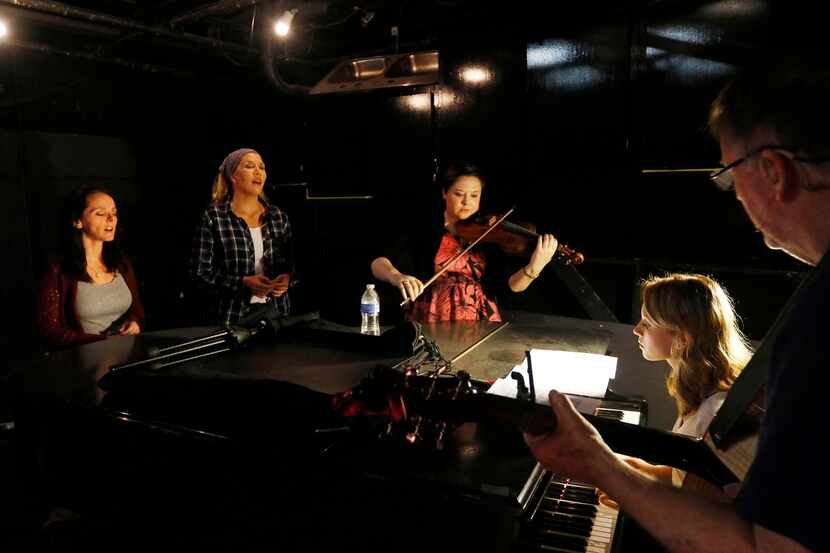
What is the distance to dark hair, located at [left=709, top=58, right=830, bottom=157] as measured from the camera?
80cm

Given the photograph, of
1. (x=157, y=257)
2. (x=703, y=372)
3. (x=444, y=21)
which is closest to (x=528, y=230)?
(x=703, y=372)

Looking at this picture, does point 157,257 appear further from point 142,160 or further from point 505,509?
point 505,509

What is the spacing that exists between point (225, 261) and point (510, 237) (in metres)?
1.65

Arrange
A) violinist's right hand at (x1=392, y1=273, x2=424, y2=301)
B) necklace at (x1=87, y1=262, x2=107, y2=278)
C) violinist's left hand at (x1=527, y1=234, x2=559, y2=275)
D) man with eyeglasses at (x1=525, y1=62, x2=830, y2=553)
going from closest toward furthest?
man with eyeglasses at (x1=525, y1=62, x2=830, y2=553)
violinist's right hand at (x1=392, y1=273, x2=424, y2=301)
necklace at (x1=87, y1=262, x2=107, y2=278)
violinist's left hand at (x1=527, y1=234, x2=559, y2=275)

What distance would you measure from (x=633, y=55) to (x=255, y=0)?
7.74 feet

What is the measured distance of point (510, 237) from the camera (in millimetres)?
3291

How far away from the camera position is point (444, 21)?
4531 millimetres

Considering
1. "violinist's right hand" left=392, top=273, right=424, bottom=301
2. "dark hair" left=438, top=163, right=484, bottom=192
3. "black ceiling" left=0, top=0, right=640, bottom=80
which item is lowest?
"violinist's right hand" left=392, top=273, right=424, bottom=301

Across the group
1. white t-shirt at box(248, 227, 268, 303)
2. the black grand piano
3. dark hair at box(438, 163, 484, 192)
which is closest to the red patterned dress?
dark hair at box(438, 163, 484, 192)

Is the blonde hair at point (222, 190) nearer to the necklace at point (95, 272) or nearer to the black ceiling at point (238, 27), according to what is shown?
the necklace at point (95, 272)

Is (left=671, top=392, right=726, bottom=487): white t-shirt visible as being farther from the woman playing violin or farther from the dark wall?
the dark wall

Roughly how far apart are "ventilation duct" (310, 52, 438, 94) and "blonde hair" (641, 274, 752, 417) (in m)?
2.81

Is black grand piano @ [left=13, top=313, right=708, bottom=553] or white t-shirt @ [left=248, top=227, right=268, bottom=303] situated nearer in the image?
black grand piano @ [left=13, top=313, right=708, bottom=553]

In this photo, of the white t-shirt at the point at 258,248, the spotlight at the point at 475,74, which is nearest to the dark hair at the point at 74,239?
the white t-shirt at the point at 258,248
